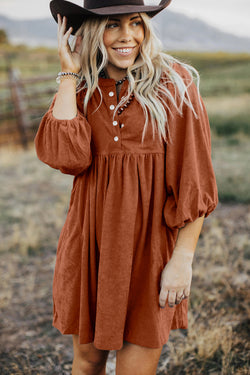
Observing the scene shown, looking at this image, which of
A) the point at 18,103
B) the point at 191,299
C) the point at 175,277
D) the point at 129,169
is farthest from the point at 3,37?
the point at 175,277

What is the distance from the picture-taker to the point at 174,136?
1.48 meters

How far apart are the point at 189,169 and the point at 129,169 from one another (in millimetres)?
227

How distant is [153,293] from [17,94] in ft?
31.9

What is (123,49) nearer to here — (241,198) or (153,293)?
(153,293)

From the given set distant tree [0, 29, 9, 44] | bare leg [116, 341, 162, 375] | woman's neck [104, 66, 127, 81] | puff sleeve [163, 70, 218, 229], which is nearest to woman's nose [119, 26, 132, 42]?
woman's neck [104, 66, 127, 81]

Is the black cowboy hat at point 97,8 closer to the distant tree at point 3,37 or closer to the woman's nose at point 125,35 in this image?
the woman's nose at point 125,35

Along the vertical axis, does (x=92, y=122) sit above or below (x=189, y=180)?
above

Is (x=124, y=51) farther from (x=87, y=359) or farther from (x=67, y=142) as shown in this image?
(x=87, y=359)

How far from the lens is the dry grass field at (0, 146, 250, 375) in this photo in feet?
8.00

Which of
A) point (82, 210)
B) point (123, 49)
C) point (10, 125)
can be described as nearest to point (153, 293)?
point (82, 210)

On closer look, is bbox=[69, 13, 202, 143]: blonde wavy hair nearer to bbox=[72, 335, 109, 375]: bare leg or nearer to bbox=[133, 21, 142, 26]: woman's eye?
bbox=[133, 21, 142, 26]: woman's eye

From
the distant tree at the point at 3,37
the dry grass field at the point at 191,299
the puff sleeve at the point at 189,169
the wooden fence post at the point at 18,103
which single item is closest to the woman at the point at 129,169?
the puff sleeve at the point at 189,169

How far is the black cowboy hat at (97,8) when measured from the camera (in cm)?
144

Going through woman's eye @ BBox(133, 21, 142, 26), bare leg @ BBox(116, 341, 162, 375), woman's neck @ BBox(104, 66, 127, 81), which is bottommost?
bare leg @ BBox(116, 341, 162, 375)
